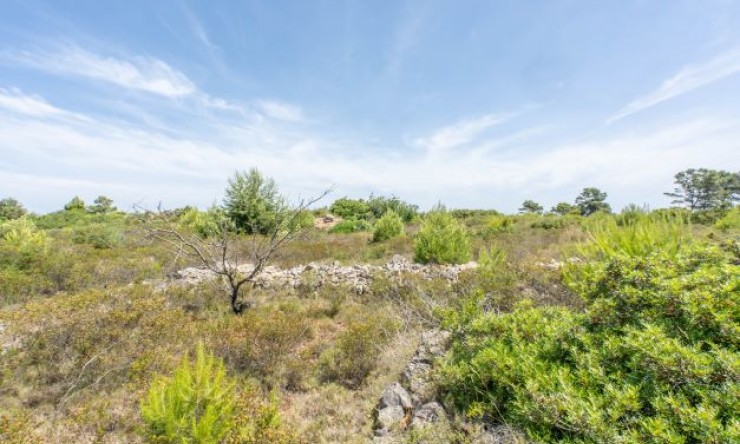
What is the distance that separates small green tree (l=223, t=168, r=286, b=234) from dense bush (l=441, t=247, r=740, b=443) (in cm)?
1501

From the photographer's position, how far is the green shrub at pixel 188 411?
2.28 metres

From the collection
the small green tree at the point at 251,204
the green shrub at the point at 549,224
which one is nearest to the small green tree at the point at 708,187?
the green shrub at the point at 549,224

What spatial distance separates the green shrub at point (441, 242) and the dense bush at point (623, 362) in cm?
591

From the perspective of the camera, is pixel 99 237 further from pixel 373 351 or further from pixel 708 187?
pixel 708 187

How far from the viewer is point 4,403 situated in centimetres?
337

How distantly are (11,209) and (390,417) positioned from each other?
3761 cm

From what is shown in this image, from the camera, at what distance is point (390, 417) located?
279cm

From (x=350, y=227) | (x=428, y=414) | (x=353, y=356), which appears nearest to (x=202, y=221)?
(x=350, y=227)

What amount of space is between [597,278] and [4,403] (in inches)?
217

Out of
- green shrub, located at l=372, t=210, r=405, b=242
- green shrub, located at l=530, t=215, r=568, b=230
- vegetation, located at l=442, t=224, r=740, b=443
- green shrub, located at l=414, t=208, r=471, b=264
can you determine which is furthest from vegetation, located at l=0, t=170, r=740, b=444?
green shrub, located at l=530, t=215, r=568, b=230

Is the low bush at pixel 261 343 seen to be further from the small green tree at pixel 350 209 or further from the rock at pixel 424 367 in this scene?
the small green tree at pixel 350 209

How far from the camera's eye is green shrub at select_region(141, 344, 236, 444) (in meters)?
2.28

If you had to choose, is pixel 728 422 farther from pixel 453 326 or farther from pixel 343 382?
pixel 343 382

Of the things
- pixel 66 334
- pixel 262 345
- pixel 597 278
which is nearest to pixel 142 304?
pixel 66 334
